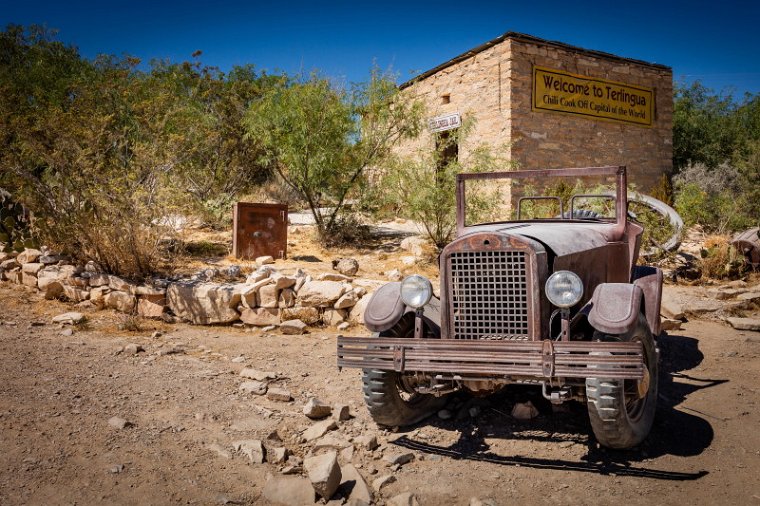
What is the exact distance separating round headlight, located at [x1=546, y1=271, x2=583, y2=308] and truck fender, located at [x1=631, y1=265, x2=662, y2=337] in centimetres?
112

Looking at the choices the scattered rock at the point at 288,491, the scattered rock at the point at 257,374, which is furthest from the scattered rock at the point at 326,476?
the scattered rock at the point at 257,374

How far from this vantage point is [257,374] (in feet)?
16.3

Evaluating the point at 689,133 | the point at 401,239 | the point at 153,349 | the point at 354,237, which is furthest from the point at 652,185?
the point at 153,349

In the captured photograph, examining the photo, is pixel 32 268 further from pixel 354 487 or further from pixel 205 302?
pixel 354 487

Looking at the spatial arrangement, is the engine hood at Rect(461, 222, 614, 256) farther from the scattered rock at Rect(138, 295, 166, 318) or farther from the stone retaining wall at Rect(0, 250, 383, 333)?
the scattered rock at Rect(138, 295, 166, 318)

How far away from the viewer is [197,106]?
13805mm

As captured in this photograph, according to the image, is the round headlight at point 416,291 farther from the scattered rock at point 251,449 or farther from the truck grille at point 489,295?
the scattered rock at point 251,449

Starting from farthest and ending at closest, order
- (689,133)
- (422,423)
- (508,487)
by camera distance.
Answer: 1. (689,133)
2. (422,423)
3. (508,487)

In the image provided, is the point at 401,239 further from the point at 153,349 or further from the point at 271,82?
the point at 271,82

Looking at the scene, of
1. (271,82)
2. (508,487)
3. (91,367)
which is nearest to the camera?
(508,487)

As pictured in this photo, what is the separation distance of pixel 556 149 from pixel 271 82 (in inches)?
365

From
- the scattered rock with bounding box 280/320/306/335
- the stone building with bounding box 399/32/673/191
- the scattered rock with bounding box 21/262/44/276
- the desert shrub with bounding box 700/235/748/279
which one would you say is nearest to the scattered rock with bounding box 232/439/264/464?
the scattered rock with bounding box 280/320/306/335

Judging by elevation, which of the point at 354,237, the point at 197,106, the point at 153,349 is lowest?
the point at 153,349

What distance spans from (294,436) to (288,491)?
844mm
